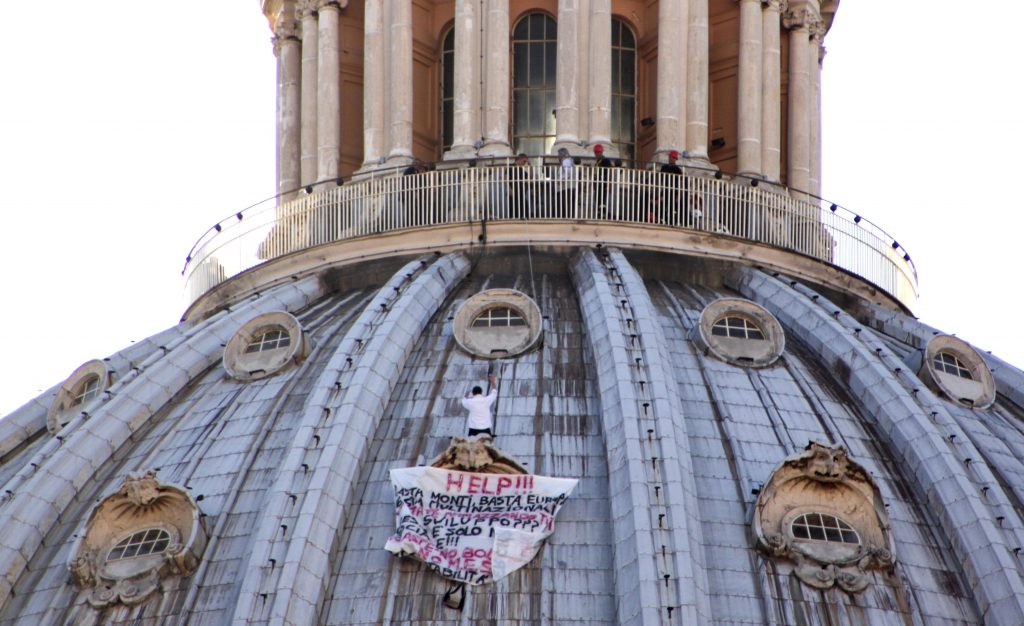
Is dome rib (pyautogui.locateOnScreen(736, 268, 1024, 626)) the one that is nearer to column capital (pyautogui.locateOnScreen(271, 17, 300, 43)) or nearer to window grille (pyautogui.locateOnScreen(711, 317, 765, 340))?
window grille (pyautogui.locateOnScreen(711, 317, 765, 340))

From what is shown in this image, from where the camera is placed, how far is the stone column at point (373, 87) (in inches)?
2136

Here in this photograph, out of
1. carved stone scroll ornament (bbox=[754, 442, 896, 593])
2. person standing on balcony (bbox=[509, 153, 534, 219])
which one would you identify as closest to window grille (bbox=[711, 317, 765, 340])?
person standing on balcony (bbox=[509, 153, 534, 219])

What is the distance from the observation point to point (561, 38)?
176 ft

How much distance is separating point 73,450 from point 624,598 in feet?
33.4

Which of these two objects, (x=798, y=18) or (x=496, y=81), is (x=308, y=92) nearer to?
(x=496, y=81)

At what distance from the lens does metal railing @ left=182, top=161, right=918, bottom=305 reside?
51844mm

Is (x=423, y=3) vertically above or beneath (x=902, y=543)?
above

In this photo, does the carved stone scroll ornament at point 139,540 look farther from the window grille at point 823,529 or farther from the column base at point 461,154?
the column base at point 461,154

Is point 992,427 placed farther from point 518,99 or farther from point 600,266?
point 518,99

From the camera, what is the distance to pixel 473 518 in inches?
1784

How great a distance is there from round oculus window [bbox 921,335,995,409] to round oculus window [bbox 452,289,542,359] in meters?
6.20

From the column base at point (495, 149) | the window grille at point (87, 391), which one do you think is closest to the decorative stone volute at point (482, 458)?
the window grille at point (87, 391)

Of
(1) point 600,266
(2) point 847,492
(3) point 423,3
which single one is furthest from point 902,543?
(3) point 423,3

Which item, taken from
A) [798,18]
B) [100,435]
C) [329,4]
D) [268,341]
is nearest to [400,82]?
[329,4]
